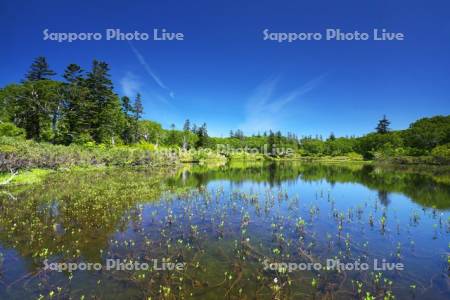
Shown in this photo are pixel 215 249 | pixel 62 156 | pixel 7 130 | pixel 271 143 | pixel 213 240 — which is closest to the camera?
pixel 215 249

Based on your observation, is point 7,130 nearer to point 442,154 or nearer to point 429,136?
point 442,154

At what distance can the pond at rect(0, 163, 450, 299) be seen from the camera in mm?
8406

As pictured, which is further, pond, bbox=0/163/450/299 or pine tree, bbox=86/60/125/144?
pine tree, bbox=86/60/125/144

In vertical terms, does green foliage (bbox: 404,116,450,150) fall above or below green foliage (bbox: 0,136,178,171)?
above

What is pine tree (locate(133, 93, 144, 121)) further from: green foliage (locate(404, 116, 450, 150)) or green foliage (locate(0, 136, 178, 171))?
green foliage (locate(404, 116, 450, 150))

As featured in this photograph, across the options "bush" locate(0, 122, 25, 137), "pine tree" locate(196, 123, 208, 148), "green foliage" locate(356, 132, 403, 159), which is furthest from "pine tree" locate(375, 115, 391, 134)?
"bush" locate(0, 122, 25, 137)

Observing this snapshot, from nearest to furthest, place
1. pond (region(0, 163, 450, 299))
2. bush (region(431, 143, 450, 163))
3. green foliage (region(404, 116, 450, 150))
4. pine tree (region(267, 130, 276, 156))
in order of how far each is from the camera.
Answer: pond (region(0, 163, 450, 299))
bush (region(431, 143, 450, 163))
green foliage (region(404, 116, 450, 150))
pine tree (region(267, 130, 276, 156))

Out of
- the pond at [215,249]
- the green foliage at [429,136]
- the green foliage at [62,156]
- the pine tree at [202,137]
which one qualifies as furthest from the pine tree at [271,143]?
the pond at [215,249]

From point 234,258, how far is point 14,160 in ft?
96.6

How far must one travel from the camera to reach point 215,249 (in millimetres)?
11719

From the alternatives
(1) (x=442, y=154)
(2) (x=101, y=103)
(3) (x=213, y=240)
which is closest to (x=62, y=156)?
(2) (x=101, y=103)

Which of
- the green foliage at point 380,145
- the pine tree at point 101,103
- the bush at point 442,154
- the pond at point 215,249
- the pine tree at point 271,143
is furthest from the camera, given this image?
the pine tree at point 271,143

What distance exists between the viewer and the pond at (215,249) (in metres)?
8.41

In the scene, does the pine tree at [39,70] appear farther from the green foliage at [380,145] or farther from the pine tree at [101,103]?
the green foliage at [380,145]
